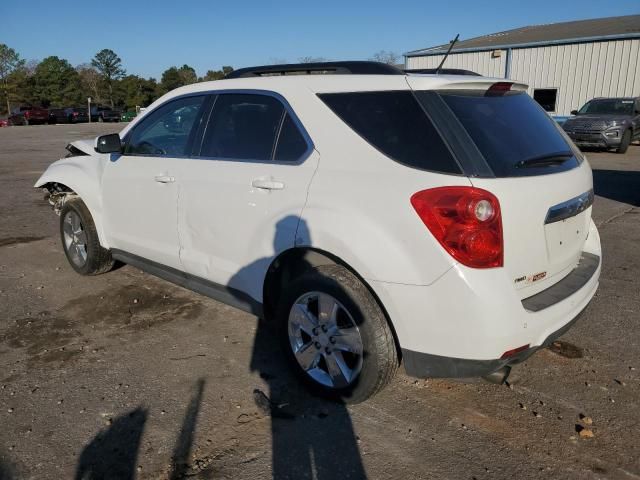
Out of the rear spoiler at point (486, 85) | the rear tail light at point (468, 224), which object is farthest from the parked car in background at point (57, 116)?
the rear tail light at point (468, 224)

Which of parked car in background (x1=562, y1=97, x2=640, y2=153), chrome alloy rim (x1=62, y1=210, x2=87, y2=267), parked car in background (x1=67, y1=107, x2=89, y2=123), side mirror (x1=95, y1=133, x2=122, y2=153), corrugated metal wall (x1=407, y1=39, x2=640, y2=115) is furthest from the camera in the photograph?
parked car in background (x1=67, y1=107, x2=89, y2=123)

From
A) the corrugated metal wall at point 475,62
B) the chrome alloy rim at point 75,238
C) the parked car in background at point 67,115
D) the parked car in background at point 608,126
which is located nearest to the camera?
the chrome alloy rim at point 75,238

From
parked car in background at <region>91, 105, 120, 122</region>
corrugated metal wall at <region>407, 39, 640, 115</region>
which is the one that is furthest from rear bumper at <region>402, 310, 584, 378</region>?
parked car in background at <region>91, 105, 120, 122</region>

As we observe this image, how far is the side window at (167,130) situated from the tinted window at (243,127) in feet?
0.80

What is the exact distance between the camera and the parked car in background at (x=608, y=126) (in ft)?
54.5

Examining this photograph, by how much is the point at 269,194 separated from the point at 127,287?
8.07 feet

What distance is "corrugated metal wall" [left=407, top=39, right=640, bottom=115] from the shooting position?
21594 mm

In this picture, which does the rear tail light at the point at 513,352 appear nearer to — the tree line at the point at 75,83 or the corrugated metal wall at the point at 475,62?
the corrugated metal wall at the point at 475,62

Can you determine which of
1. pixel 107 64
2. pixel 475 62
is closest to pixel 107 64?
pixel 107 64

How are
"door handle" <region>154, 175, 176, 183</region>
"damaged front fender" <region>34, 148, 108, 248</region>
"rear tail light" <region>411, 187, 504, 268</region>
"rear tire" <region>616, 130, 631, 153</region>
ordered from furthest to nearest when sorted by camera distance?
1. "rear tire" <region>616, 130, 631, 153</region>
2. "damaged front fender" <region>34, 148, 108, 248</region>
3. "door handle" <region>154, 175, 176, 183</region>
4. "rear tail light" <region>411, 187, 504, 268</region>

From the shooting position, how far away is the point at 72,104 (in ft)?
214

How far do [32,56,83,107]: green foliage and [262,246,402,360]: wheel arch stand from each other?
69427 mm

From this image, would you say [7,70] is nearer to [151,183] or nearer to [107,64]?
[107,64]

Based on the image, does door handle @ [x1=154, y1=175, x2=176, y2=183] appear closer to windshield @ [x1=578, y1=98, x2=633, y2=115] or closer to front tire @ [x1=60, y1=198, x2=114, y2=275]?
front tire @ [x1=60, y1=198, x2=114, y2=275]
